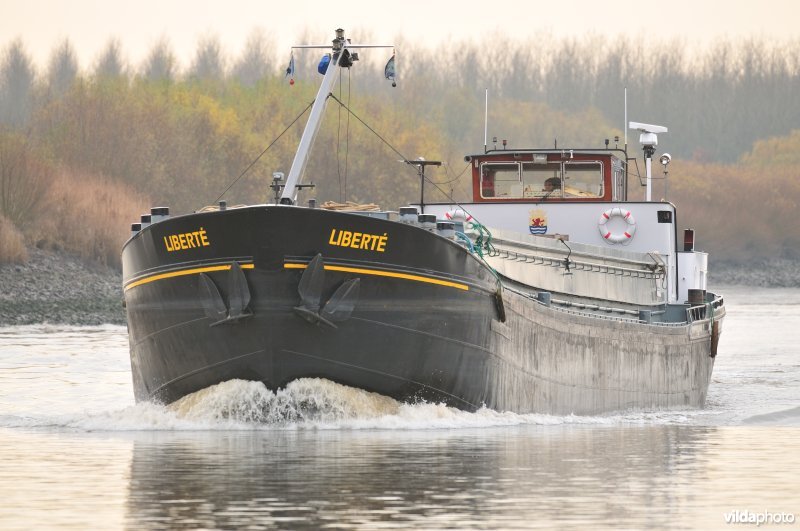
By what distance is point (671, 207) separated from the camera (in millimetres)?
30328

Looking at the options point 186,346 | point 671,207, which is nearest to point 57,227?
point 671,207

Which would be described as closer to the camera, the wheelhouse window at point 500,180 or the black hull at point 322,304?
the black hull at point 322,304

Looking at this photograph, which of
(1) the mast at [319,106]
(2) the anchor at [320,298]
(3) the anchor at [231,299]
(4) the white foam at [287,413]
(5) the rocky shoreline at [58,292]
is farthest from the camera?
(5) the rocky shoreline at [58,292]

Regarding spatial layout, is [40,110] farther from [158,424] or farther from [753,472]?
[753,472]

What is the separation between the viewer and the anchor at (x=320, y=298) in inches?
838

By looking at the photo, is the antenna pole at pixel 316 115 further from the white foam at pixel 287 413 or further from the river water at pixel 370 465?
the river water at pixel 370 465

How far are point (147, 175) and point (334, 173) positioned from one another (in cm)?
1016

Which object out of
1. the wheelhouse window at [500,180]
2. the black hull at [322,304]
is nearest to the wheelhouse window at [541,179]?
the wheelhouse window at [500,180]

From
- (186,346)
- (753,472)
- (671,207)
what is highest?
(671,207)

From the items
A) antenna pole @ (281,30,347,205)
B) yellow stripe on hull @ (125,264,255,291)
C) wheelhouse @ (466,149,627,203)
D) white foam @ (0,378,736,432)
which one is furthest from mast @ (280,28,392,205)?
wheelhouse @ (466,149,627,203)

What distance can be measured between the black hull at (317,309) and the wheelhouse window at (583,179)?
6312 mm

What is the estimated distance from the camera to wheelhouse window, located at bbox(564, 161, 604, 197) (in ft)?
Answer: 98.9

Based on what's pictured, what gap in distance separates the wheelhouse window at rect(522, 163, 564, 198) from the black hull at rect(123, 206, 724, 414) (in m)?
6.15

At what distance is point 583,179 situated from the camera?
30266 millimetres
